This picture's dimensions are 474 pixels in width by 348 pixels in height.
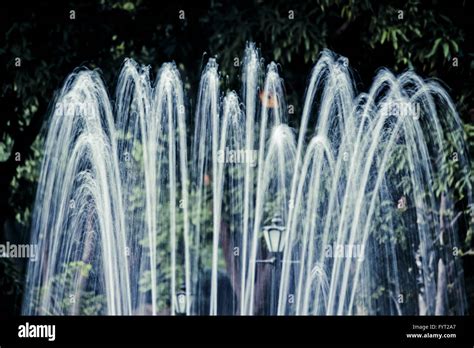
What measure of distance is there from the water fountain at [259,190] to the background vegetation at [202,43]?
8.4 inches

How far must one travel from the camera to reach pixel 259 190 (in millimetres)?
15820

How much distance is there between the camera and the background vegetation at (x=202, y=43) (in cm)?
1550

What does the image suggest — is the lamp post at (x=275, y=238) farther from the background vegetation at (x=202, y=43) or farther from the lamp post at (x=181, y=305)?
the background vegetation at (x=202, y=43)

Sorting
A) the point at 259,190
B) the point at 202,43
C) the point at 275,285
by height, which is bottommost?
the point at 275,285

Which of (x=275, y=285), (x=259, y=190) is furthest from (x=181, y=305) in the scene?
(x=259, y=190)

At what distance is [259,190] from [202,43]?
80.9 inches

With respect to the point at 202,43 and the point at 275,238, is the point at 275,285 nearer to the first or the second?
the point at 275,238

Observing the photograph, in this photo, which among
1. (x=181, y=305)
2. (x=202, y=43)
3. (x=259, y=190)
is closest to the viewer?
(x=181, y=305)

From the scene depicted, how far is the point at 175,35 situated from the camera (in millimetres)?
16438

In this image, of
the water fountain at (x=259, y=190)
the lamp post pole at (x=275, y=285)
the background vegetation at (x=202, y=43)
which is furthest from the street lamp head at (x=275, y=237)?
the background vegetation at (x=202, y=43)

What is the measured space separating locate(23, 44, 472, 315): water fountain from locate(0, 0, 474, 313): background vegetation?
21 cm

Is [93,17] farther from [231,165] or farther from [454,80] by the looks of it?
[454,80]

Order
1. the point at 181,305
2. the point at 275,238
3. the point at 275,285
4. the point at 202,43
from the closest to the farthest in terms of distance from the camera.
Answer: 1. the point at 275,238
2. the point at 181,305
3. the point at 275,285
4. the point at 202,43

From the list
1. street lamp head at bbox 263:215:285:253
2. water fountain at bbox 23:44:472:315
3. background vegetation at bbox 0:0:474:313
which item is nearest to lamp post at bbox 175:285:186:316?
water fountain at bbox 23:44:472:315
